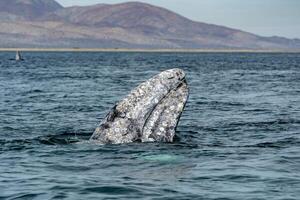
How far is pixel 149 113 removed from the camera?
17500 millimetres

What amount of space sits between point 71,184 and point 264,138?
8309 mm

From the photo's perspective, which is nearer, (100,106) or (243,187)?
(243,187)

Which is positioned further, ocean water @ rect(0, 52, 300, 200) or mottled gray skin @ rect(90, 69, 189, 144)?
mottled gray skin @ rect(90, 69, 189, 144)

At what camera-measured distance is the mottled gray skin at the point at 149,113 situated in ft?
57.0

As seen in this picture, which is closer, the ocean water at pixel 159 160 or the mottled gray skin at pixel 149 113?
the ocean water at pixel 159 160

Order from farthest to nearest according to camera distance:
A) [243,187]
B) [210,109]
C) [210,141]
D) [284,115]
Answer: [210,109]
[284,115]
[210,141]
[243,187]

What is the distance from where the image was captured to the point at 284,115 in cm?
2580

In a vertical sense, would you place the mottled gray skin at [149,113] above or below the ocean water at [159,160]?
above

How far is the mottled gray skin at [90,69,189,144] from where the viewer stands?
17359mm

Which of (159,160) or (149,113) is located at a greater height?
(149,113)

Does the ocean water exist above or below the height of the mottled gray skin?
below

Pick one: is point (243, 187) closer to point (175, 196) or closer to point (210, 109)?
point (175, 196)

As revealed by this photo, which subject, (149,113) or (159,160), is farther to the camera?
(149,113)

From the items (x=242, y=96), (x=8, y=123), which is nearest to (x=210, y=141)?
(x=8, y=123)
